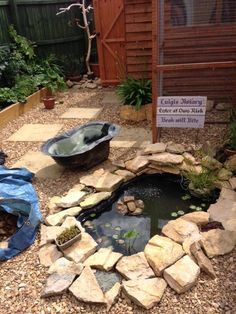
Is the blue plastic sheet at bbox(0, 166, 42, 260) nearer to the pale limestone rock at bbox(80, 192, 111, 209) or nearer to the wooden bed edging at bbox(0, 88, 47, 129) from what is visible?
the pale limestone rock at bbox(80, 192, 111, 209)

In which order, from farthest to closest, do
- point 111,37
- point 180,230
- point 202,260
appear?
point 111,37
point 180,230
point 202,260

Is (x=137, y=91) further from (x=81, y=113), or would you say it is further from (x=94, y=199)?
(x=94, y=199)

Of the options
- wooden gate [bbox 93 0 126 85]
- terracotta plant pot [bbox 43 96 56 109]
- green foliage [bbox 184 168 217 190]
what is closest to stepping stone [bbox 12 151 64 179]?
green foliage [bbox 184 168 217 190]

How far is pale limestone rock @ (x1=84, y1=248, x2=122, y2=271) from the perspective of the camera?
228 cm

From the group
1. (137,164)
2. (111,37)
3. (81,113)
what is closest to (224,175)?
(137,164)

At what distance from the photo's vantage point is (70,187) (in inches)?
135

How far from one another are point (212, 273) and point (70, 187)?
1.77m

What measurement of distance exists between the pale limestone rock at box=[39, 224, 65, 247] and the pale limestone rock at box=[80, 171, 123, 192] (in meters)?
0.69

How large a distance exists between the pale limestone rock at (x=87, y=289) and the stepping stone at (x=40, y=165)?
5.44ft

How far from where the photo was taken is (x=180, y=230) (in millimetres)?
2568

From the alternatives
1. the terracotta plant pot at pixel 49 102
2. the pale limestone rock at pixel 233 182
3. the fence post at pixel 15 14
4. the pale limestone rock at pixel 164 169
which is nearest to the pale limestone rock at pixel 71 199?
the pale limestone rock at pixel 164 169

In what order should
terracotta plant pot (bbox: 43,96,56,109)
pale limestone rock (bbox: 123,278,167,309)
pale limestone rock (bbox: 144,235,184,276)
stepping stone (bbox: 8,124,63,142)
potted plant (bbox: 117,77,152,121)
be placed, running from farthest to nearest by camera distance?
terracotta plant pot (bbox: 43,96,56,109)
potted plant (bbox: 117,77,152,121)
stepping stone (bbox: 8,124,63,142)
pale limestone rock (bbox: 144,235,184,276)
pale limestone rock (bbox: 123,278,167,309)

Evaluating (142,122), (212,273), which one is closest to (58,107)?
(142,122)

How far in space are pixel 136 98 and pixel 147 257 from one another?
10.4ft
